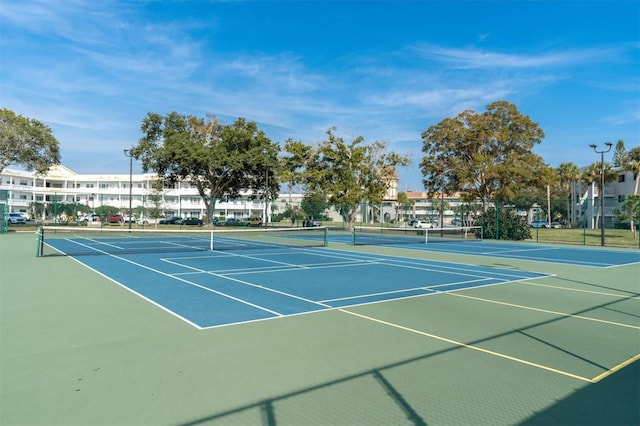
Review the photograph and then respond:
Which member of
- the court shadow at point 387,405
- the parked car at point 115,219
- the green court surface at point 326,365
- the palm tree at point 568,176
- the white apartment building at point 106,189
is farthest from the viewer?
the white apartment building at point 106,189

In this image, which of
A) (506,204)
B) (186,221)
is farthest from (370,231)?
(186,221)

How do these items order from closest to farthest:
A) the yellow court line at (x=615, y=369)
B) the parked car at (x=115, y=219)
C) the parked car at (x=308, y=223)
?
the yellow court line at (x=615, y=369) < the parked car at (x=308, y=223) < the parked car at (x=115, y=219)

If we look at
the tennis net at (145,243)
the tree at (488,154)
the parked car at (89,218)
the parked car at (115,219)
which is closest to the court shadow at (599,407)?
the tennis net at (145,243)

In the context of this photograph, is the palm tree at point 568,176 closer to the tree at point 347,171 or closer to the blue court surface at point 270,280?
the tree at point 347,171

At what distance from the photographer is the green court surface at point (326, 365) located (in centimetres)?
368

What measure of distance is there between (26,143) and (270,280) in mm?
33735

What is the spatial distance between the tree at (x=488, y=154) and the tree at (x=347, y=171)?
20.1 feet

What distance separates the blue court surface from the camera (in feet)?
25.6

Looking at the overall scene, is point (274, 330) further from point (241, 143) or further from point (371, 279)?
point (241, 143)

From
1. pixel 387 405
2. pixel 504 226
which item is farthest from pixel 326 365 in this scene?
pixel 504 226

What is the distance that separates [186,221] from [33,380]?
2049 inches

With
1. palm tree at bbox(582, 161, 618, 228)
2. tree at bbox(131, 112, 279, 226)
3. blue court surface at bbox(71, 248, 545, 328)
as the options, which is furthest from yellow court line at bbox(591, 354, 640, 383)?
palm tree at bbox(582, 161, 618, 228)

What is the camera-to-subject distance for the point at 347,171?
144 feet

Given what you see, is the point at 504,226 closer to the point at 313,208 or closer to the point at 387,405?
the point at 313,208
